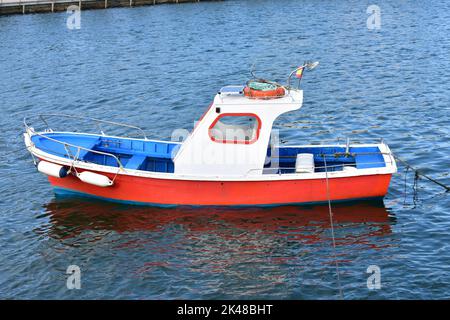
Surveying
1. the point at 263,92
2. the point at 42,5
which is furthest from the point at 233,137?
the point at 42,5

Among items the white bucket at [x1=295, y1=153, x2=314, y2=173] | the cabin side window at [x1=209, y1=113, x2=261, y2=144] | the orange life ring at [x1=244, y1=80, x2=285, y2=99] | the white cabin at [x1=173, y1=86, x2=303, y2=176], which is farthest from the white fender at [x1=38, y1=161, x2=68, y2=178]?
the white bucket at [x1=295, y1=153, x2=314, y2=173]

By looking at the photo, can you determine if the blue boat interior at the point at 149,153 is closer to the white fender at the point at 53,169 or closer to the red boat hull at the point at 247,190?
the white fender at the point at 53,169

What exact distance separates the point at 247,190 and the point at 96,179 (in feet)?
16.3

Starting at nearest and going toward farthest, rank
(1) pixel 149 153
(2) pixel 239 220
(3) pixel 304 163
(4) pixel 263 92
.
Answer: (4) pixel 263 92 → (2) pixel 239 220 → (3) pixel 304 163 → (1) pixel 149 153

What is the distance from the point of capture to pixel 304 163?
20.9 metres

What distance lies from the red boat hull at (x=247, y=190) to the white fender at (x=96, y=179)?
0.48 metres

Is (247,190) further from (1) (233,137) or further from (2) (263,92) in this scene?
(2) (263,92)

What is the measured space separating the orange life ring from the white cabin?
134mm

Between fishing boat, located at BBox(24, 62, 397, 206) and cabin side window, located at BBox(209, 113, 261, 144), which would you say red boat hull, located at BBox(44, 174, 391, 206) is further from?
cabin side window, located at BBox(209, 113, 261, 144)

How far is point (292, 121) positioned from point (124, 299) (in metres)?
15.2

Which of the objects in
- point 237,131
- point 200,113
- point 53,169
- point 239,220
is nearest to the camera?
point 239,220

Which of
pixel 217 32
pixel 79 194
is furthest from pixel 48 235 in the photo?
pixel 217 32

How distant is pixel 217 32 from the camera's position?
49.6m

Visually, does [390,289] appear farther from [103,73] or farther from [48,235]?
[103,73]
